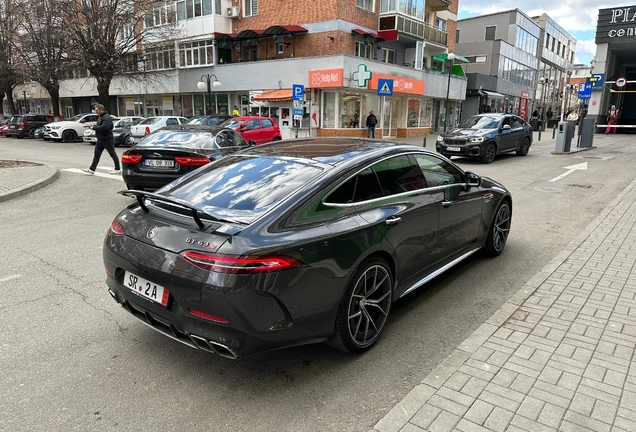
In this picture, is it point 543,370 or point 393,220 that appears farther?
point 393,220

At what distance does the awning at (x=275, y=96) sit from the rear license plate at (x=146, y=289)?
88.6 feet

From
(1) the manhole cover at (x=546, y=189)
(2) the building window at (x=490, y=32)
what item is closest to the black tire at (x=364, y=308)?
(1) the manhole cover at (x=546, y=189)

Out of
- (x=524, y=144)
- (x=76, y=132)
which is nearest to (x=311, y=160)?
(x=524, y=144)

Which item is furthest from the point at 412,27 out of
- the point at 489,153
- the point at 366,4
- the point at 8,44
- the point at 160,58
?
the point at 8,44

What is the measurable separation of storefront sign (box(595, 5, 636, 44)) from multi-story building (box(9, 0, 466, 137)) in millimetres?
10820

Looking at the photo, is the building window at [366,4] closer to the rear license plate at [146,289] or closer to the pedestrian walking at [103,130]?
the pedestrian walking at [103,130]

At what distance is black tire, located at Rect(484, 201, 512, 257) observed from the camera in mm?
5480

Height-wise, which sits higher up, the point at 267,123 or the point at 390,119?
the point at 390,119

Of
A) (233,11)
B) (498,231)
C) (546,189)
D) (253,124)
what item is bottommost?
(546,189)

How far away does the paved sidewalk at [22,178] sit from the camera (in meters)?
9.27

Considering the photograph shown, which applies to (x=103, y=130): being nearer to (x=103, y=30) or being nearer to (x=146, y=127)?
(x=146, y=127)

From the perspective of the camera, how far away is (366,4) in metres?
31.4

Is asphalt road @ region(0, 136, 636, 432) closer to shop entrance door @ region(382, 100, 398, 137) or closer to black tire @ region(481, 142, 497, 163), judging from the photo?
black tire @ region(481, 142, 497, 163)

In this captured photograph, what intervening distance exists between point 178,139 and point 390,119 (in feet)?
88.4
